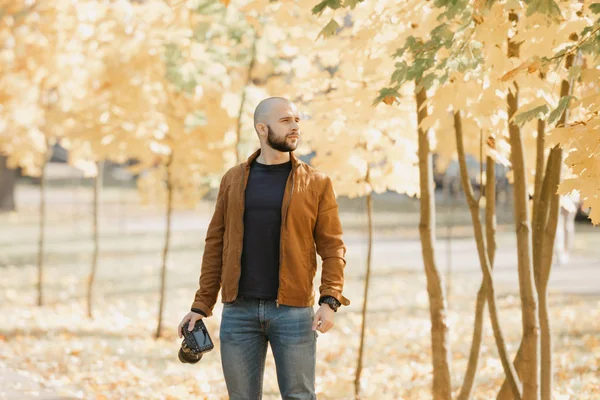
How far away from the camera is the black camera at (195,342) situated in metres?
3.90

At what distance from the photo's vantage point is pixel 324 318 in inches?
145

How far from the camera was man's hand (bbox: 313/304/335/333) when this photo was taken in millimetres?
3682

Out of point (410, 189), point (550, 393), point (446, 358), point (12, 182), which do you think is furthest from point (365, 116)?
point (12, 182)

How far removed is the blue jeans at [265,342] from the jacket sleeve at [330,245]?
18 cm

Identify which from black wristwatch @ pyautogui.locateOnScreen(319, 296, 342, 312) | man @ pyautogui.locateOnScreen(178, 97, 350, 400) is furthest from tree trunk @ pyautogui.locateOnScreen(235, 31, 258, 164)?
black wristwatch @ pyautogui.locateOnScreen(319, 296, 342, 312)

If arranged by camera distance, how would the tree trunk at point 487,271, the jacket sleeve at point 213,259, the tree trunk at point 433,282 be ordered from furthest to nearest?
the tree trunk at point 433,282 → the tree trunk at point 487,271 → the jacket sleeve at point 213,259

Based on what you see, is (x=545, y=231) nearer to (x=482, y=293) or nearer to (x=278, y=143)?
(x=482, y=293)

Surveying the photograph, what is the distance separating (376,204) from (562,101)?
105ft

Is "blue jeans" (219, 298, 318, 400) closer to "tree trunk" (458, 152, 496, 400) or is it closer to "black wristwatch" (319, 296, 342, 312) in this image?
"black wristwatch" (319, 296, 342, 312)

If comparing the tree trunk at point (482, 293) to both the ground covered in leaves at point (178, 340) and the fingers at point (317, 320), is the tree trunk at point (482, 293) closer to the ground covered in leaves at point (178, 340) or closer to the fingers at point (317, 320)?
the ground covered in leaves at point (178, 340)

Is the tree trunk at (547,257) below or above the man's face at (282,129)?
below

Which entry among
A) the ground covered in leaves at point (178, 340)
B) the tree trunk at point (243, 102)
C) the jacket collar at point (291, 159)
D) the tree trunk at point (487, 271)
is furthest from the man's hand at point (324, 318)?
the tree trunk at point (243, 102)

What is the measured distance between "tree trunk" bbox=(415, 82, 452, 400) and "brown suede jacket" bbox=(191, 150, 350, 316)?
160 centimetres

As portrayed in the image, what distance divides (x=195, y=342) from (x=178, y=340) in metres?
6.66
